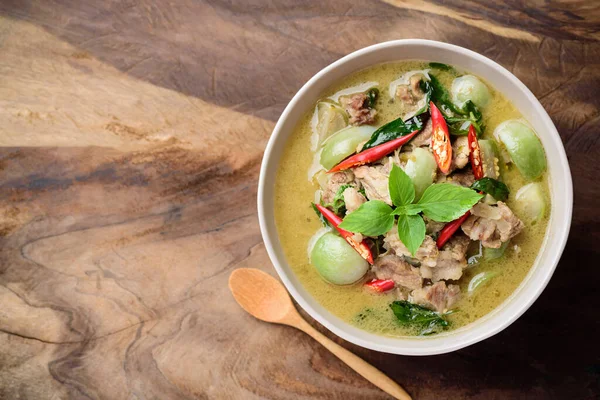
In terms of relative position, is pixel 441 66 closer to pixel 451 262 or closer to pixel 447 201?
pixel 447 201

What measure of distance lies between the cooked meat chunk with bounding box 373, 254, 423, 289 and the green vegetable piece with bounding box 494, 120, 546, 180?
709 millimetres

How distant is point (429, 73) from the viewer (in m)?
2.68

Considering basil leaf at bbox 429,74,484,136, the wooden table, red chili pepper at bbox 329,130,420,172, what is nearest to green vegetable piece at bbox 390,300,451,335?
the wooden table

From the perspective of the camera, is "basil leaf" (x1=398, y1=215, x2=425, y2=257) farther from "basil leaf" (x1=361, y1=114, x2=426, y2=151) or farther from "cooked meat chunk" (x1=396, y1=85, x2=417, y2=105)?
"cooked meat chunk" (x1=396, y1=85, x2=417, y2=105)

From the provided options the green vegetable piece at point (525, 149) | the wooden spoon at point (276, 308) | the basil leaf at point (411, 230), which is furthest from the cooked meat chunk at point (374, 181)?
the wooden spoon at point (276, 308)

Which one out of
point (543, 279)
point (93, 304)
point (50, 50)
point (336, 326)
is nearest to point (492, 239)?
point (543, 279)

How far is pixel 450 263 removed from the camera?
8.39 feet

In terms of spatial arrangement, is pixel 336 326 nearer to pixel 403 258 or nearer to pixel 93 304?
pixel 403 258

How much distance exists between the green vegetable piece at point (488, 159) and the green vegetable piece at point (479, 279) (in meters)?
0.48

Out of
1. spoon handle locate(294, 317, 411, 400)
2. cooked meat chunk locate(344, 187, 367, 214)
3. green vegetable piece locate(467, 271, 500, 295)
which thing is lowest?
spoon handle locate(294, 317, 411, 400)

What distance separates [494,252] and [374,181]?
2.24ft

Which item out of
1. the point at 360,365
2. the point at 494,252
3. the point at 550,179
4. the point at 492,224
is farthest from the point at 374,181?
the point at 360,365

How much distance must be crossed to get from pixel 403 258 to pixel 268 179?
0.75 meters

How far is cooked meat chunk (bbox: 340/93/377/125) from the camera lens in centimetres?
265
